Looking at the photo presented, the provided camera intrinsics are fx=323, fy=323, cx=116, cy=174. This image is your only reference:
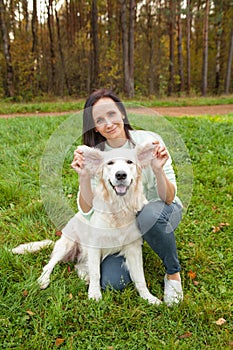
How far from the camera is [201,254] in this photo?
2.81 meters

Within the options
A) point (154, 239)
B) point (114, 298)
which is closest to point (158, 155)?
point (154, 239)

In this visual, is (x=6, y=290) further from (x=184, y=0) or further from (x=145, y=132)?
(x=184, y=0)

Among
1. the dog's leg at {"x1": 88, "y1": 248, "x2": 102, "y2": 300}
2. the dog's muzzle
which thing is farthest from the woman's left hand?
the dog's leg at {"x1": 88, "y1": 248, "x2": 102, "y2": 300}

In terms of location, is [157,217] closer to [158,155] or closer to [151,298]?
[158,155]

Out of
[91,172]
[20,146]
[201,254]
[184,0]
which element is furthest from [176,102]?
[91,172]

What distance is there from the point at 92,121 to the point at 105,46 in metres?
17.5

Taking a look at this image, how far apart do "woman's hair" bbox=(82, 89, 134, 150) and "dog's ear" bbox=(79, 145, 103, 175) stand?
25cm

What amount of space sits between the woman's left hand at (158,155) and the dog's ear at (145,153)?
2 centimetres

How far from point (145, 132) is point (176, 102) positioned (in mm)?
10035

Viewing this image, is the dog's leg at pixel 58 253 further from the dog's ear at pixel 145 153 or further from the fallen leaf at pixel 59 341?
the dog's ear at pixel 145 153

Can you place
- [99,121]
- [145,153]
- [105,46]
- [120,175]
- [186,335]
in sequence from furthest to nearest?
[105,46] < [99,121] < [186,335] < [145,153] < [120,175]

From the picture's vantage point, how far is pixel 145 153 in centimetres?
190

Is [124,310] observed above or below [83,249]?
below

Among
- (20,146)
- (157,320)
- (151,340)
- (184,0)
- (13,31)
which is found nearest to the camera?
(151,340)
